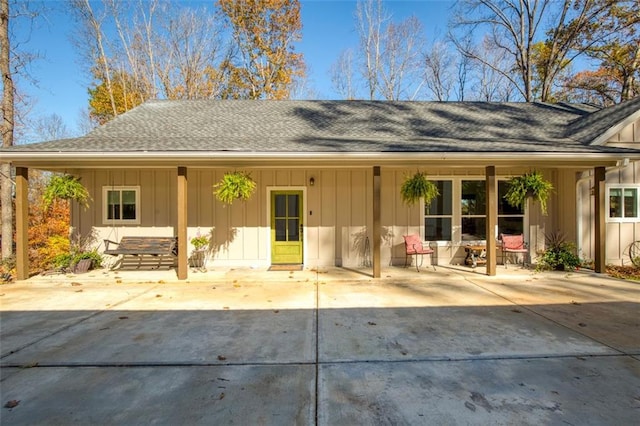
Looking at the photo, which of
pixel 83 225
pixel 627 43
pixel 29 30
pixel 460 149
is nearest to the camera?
pixel 460 149

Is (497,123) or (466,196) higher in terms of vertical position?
(497,123)

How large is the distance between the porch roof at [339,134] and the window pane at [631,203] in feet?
5.34

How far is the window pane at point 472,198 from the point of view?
26.9 ft

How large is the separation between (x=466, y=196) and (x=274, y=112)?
19.3 feet

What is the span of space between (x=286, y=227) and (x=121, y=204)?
415 cm

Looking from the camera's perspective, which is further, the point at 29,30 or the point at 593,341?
the point at 29,30

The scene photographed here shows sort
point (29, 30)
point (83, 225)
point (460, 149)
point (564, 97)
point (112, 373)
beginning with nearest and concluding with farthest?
point (112, 373) < point (460, 149) < point (83, 225) < point (29, 30) < point (564, 97)

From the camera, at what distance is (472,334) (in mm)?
3896

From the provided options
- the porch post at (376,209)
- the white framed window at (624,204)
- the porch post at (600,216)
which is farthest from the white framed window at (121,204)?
the white framed window at (624,204)

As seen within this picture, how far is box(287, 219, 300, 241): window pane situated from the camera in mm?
8227

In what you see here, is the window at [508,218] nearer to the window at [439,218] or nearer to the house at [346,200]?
the house at [346,200]

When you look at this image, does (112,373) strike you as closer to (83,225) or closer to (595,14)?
(83,225)

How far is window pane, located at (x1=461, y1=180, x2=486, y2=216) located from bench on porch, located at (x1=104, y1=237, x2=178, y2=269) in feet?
23.4

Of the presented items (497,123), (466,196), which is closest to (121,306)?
(466,196)
